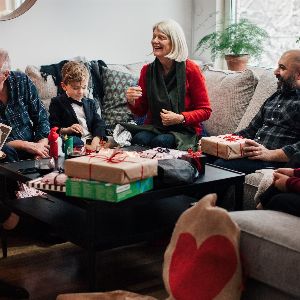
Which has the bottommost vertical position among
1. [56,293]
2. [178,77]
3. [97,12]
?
[56,293]

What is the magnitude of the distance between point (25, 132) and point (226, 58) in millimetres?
1848

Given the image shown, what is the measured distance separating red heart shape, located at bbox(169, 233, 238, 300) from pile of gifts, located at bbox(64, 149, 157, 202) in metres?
0.41

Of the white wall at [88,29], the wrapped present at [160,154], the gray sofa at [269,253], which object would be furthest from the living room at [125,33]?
the gray sofa at [269,253]

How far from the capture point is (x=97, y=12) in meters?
5.10

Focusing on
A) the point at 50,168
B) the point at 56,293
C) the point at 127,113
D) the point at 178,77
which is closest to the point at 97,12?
the point at 127,113

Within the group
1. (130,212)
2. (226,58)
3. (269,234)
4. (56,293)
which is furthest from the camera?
(226,58)

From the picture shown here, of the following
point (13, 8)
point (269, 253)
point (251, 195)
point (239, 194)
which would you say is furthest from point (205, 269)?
point (13, 8)

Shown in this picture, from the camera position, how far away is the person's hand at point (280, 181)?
2686 mm

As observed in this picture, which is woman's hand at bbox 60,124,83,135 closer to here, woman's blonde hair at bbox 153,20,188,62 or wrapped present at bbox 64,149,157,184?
woman's blonde hair at bbox 153,20,188,62

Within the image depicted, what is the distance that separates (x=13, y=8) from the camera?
4664 millimetres

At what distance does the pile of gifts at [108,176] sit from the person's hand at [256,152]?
94 centimetres

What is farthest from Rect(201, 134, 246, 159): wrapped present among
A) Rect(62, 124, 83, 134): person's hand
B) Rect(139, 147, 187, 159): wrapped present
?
Rect(62, 124, 83, 134): person's hand

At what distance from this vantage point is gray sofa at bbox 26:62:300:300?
2.20m

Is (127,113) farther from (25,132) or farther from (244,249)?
(244,249)
